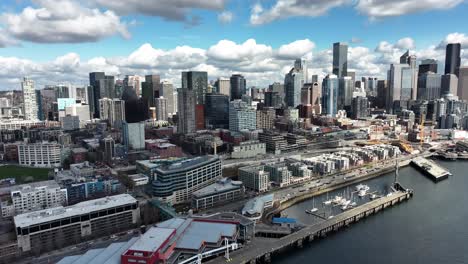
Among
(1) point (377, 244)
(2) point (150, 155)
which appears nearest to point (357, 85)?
(2) point (150, 155)

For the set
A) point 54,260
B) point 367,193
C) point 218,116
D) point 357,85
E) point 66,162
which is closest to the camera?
point 54,260

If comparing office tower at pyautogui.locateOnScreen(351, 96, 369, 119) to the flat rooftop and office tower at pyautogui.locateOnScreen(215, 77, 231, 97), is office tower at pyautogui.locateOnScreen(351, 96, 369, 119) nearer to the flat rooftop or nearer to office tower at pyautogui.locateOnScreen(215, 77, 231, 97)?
office tower at pyautogui.locateOnScreen(215, 77, 231, 97)

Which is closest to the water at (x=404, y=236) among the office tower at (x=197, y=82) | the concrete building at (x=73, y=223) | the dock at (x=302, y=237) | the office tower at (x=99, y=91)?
the dock at (x=302, y=237)

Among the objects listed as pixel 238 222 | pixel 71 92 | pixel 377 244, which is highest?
pixel 71 92

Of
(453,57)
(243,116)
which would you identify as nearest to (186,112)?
(243,116)

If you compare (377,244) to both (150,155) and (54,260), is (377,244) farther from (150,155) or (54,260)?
(150,155)

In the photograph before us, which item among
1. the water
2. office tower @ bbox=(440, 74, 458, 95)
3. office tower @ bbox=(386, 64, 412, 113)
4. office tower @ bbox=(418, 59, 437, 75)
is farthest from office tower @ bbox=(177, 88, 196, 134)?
office tower @ bbox=(418, 59, 437, 75)
